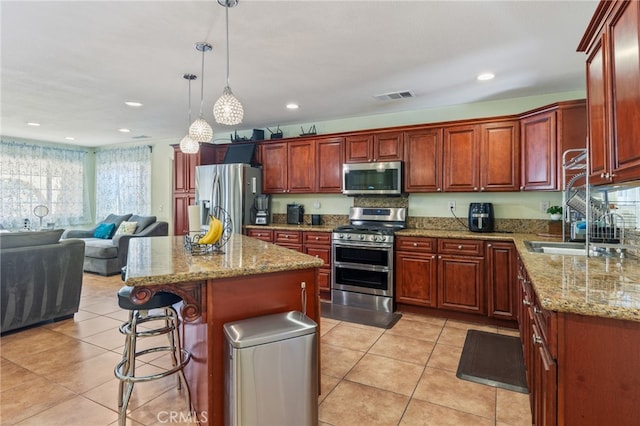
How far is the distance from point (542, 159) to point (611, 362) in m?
2.88

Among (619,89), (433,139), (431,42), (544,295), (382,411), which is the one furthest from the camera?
(433,139)

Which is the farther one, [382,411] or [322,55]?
[322,55]

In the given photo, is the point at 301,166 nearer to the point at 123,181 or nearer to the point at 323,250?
the point at 323,250

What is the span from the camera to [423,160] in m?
4.14

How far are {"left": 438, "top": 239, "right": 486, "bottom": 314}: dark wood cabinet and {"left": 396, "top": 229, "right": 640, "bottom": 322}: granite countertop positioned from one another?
1397 mm

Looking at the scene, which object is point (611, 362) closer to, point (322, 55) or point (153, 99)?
A: point (322, 55)

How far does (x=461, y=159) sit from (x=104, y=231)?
6.27 meters

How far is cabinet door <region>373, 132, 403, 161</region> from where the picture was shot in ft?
14.0

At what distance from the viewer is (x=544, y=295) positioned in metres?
1.24

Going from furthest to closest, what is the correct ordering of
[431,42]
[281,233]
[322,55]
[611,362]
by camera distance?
1. [281,233]
2. [322,55]
3. [431,42]
4. [611,362]

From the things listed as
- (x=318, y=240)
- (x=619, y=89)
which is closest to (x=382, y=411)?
(x=619, y=89)

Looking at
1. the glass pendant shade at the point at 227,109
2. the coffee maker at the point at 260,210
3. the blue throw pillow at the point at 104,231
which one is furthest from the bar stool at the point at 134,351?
the blue throw pillow at the point at 104,231

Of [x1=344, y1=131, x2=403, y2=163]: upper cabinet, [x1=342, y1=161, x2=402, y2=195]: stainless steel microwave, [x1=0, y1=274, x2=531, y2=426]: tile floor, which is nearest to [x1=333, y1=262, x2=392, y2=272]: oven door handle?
[x1=0, y1=274, x2=531, y2=426]: tile floor

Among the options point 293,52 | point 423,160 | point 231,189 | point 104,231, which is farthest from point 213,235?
point 104,231
